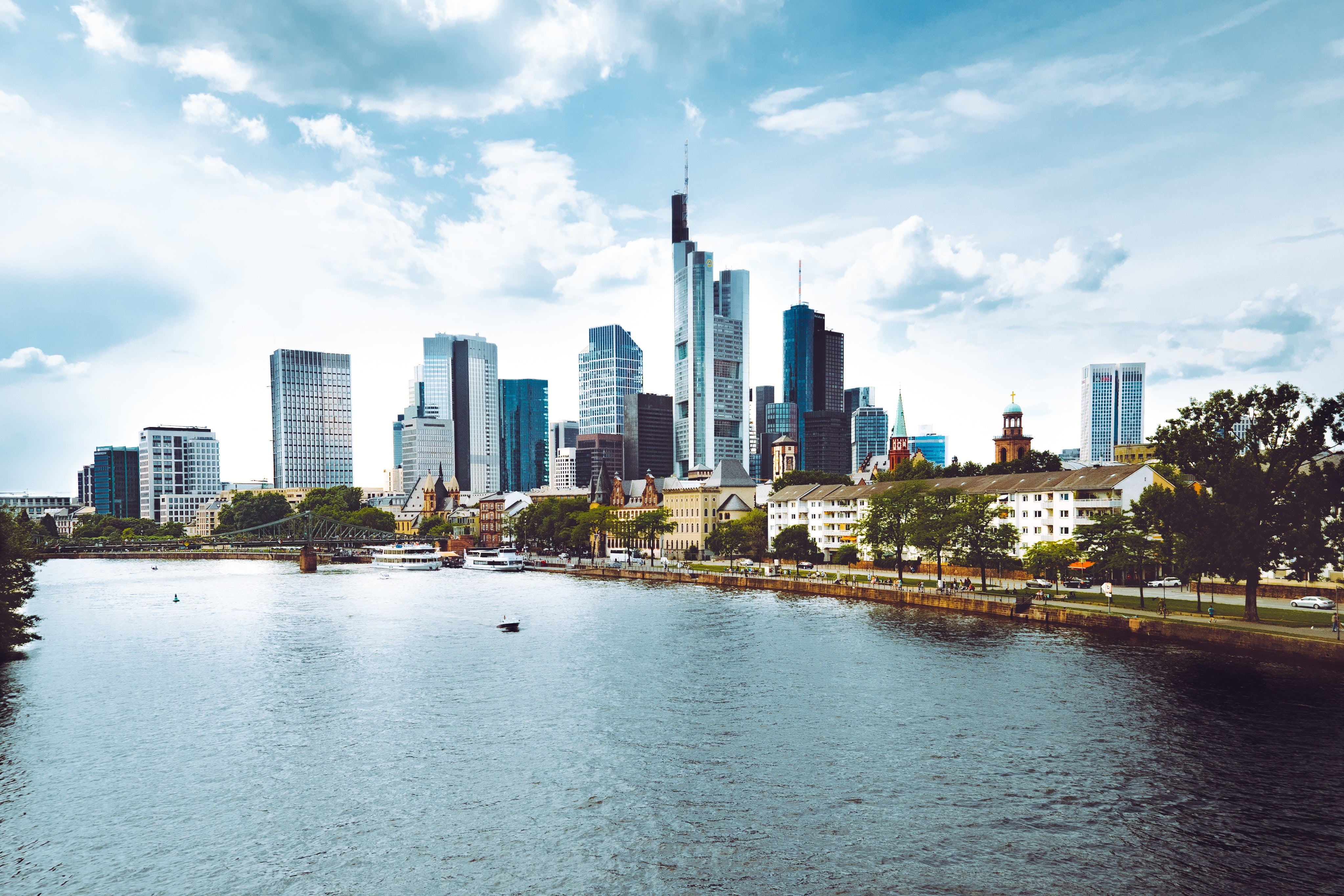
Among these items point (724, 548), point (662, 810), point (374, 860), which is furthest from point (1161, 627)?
point (724, 548)

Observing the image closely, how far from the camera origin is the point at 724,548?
162 m

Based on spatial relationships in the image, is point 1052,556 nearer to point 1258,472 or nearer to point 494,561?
point 1258,472

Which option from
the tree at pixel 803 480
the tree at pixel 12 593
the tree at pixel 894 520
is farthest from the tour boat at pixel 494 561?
the tree at pixel 12 593

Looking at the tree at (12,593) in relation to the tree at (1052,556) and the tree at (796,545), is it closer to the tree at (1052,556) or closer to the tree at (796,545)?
the tree at (1052,556)

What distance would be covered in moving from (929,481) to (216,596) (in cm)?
10638

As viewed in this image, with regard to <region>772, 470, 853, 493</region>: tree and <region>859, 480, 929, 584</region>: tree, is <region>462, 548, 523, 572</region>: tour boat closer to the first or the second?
<region>772, 470, 853, 493</region>: tree

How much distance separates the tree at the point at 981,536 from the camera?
326 ft

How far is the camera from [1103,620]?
238ft

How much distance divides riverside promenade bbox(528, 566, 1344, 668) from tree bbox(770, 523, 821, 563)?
18139mm

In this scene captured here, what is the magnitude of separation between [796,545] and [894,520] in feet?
90.8

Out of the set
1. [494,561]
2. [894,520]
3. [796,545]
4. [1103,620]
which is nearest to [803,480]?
[796,545]

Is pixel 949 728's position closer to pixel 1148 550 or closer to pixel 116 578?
pixel 1148 550

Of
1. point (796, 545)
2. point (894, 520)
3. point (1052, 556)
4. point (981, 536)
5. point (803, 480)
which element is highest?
point (803, 480)

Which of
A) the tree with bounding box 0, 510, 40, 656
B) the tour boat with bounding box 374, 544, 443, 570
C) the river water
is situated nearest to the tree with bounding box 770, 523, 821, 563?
the river water
